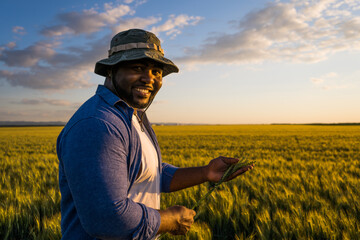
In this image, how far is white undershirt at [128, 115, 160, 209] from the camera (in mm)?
1488

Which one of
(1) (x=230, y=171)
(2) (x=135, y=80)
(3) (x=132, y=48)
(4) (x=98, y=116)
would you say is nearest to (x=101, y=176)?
(4) (x=98, y=116)

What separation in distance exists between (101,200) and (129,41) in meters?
0.92

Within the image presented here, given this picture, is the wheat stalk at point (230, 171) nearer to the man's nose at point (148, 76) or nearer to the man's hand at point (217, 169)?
the man's hand at point (217, 169)

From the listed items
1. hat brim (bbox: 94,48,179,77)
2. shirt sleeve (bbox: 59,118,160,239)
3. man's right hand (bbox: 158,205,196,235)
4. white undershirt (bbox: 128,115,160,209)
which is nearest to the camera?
shirt sleeve (bbox: 59,118,160,239)

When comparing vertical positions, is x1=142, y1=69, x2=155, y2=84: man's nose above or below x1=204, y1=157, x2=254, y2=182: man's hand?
above

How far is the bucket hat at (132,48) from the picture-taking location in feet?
4.61

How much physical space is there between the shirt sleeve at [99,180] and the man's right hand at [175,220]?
5.6 inches

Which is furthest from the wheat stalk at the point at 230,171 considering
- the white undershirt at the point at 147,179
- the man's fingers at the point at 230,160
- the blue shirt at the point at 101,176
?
the blue shirt at the point at 101,176

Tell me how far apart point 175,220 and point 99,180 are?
1.61 ft

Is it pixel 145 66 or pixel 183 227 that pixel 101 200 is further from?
pixel 145 66

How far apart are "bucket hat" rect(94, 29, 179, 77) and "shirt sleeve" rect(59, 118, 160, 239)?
0.46 m

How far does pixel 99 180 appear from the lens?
1054 millimetres

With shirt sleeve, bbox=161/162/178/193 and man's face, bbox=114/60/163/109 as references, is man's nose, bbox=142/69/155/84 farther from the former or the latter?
shirt sleeve, bbox=161/162/178/193

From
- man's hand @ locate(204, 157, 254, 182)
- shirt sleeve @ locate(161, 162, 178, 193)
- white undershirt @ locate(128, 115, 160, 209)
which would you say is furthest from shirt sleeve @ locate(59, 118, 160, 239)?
man's hand @ locate(204, 157, 254, 182)
